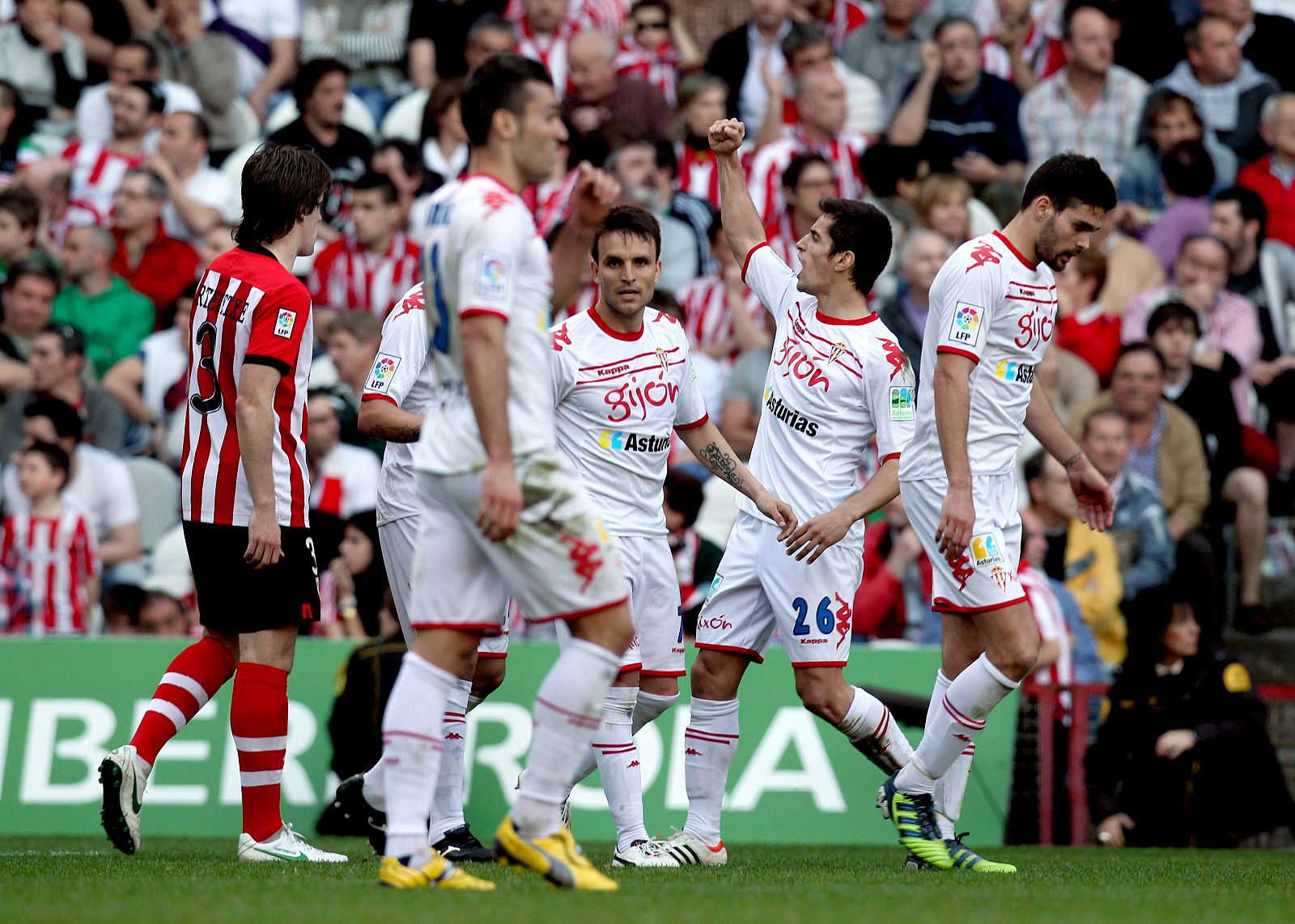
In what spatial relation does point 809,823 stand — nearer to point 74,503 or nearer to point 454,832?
point 454,832

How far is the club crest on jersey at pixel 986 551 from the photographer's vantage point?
7.17 m

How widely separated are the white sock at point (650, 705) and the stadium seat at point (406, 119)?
29.1ft

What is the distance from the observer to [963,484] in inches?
271

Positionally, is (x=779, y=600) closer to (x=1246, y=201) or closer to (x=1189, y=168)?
(x=1246, y=201)

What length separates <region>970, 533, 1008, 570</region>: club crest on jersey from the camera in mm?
7172

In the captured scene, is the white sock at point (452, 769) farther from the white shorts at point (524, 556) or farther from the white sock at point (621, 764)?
the white shorts at point (524, 556)

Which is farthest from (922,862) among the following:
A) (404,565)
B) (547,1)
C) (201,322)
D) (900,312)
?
(547,1)

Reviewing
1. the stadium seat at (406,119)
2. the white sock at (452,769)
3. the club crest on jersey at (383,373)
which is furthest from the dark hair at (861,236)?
the stadium seat at (406,119)

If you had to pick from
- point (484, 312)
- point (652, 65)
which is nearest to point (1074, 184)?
point (484, 312)

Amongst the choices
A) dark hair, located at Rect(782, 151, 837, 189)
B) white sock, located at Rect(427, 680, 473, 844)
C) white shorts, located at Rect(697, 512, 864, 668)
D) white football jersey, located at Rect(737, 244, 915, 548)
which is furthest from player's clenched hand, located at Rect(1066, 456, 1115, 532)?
dark hair, located at Rect(782, 151, 837, 189)

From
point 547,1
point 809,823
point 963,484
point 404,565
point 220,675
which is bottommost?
point 809,823

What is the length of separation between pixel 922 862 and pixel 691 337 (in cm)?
674

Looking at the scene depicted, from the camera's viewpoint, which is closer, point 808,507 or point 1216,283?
point 808,507

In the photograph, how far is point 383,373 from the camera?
7566 mm
